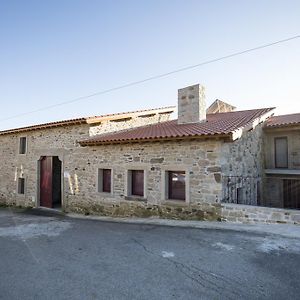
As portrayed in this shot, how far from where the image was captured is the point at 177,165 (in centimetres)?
927

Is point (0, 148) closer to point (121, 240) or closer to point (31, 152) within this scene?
point (31, 152)

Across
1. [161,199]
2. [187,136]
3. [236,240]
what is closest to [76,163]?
[161,199]

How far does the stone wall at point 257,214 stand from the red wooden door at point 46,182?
9.32 meters

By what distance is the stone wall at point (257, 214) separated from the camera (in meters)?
7.26

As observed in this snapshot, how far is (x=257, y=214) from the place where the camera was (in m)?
7.73

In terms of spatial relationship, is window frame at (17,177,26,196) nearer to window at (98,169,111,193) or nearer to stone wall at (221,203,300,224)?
window at (98,169,111,193)

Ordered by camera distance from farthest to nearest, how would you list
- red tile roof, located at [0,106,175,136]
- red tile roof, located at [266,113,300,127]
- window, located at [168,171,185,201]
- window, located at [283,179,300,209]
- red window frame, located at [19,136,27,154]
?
1. red window frame, located at [19,136,27,154]
2. window, located at [283,179,300,209]
3. red tile roof, located at [266,113,300,127]
4. red tile roof, located at [0,106,175,136]
5. window, located at [168,171,185,201]

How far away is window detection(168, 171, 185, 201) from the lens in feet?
31.2

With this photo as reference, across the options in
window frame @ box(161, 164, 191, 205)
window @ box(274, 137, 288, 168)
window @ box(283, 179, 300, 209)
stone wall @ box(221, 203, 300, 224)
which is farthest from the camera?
window @ box(274, 137, 288, 168)

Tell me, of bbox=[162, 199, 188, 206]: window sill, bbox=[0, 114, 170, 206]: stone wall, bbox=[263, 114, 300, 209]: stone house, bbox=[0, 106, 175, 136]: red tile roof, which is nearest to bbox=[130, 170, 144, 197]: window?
bbox=[162, 199, 188, 206]: window sill

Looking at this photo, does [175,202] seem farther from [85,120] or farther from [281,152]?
[281,152]

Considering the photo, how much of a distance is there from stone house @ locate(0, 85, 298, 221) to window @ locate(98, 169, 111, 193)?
0.04 metres

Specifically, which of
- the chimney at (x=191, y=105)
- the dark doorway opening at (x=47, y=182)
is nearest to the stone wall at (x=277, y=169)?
the chimney at (x=191, y=105)

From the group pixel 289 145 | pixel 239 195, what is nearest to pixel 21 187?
pixel 239 195
